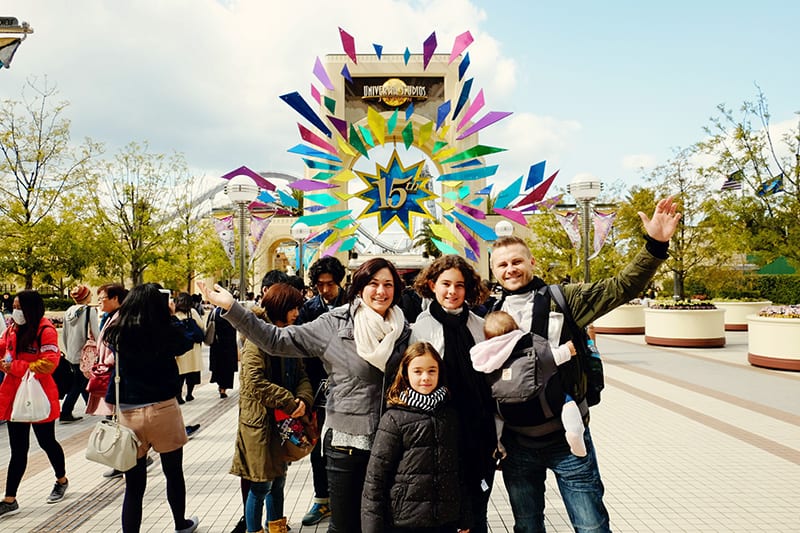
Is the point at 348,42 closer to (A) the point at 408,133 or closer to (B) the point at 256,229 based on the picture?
(A) the point at 408,133

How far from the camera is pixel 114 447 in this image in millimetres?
3258

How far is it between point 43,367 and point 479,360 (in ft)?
12.5

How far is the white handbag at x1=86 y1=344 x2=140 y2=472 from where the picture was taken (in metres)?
3.23

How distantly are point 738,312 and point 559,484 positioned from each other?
75.6 ft

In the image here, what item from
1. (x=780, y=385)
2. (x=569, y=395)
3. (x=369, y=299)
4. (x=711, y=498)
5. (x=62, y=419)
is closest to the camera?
(x=569, y=395)

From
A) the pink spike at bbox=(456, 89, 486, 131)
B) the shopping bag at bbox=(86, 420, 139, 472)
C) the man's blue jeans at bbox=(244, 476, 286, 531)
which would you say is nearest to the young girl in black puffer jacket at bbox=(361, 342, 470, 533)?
the man's blue jeans at bbox=(244, 476, 286, 531)

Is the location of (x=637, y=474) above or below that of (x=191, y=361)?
below

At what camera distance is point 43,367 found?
432 cm

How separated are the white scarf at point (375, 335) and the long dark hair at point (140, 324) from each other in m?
1.55

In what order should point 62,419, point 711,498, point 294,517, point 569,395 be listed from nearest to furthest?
1. point 569,395
2. point 294,517
3. point 711,498
4. point 62,419

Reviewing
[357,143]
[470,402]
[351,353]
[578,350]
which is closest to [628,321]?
[357,143]

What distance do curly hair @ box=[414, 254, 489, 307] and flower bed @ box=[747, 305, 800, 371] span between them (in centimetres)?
1134

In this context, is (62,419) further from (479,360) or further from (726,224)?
(726,224)

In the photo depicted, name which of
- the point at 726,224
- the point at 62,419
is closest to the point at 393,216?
the point at 62,419
